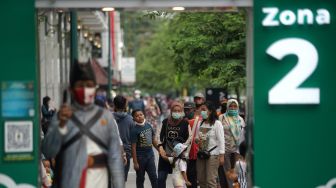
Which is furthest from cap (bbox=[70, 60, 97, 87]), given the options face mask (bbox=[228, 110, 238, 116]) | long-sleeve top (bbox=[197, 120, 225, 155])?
face mask (bbox=[228, 110, 238, 116])

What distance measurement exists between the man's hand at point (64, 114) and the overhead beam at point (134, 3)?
1165 mm

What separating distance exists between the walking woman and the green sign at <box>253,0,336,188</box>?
15.5ft

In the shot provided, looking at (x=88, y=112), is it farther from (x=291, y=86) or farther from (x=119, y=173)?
(x=291, y=86)

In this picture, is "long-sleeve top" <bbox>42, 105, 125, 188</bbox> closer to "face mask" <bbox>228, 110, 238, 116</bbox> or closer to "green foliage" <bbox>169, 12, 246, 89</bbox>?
"face mask" <bbox>228, 110, 238, 116</bbox>

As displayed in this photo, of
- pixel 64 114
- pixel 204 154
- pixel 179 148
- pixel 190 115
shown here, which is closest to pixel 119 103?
pixel 179 148

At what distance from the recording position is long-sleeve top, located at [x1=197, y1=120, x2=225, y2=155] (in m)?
14.3

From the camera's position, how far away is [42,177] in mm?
10438

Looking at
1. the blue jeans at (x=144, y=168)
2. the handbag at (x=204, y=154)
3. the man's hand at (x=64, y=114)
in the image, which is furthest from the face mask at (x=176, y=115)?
the man's hand at (x=64, y=114)

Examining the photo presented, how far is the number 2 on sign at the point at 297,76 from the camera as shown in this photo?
31.1 feet

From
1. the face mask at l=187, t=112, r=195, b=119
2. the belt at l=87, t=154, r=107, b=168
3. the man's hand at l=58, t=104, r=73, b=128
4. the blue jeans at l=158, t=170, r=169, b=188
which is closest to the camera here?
the man's hand at l=58, t=104, r=73, b=128

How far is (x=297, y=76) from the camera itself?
947cm

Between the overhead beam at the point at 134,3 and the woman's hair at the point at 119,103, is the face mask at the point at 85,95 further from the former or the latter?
the woman's hair at the point at 119,103

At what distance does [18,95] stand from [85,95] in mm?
765

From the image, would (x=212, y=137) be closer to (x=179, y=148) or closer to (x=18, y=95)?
(x=179, y=148)
